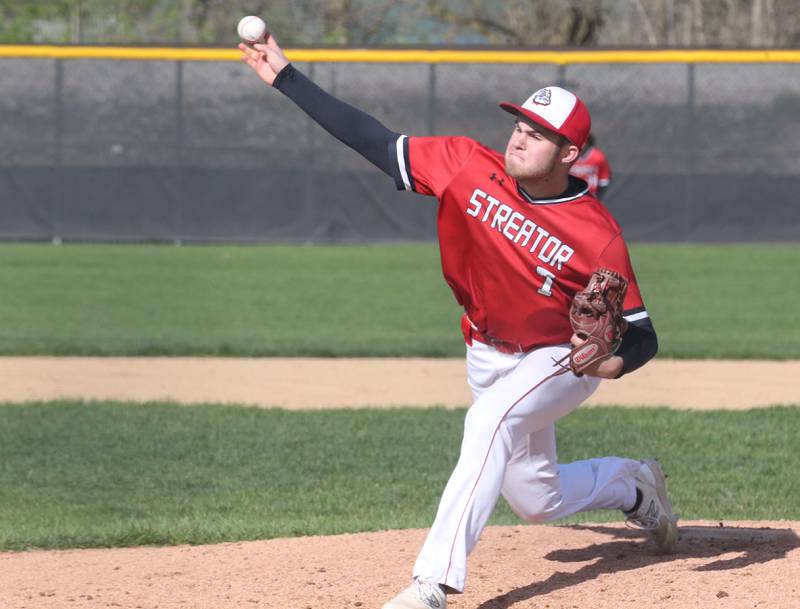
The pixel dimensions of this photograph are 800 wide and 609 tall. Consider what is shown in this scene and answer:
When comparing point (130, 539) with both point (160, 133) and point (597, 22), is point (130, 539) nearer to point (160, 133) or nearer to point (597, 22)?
point (160, 133)

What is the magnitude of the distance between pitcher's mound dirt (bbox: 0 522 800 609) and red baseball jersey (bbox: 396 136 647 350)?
0.81 m

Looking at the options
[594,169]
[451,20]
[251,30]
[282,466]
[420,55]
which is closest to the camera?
[251,30]

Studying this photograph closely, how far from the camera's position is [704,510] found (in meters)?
6.04

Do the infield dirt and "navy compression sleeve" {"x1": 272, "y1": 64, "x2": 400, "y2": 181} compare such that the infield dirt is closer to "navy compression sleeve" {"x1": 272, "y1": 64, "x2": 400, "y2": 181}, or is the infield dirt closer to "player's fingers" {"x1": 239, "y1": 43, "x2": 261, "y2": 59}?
"navy compression sleeve" {"x1": 272, "y1": 64, "x2": 400, "y2": 181}

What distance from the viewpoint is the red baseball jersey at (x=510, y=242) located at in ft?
13.3

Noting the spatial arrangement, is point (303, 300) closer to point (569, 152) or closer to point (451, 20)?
point (569, 152)

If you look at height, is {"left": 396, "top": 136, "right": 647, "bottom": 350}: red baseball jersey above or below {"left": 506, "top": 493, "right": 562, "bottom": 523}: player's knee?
above

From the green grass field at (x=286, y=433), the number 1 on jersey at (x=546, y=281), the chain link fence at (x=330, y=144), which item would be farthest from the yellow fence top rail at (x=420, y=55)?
the number 1 on jersey at (x=546, y=281)

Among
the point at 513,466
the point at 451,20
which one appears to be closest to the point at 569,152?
the point at 513,466

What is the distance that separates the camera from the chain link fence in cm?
1925

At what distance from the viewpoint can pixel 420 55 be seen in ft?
63.4

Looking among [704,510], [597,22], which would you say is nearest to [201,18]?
[597,22]

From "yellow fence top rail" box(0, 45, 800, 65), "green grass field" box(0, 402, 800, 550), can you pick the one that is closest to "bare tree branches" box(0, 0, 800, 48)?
"yellow fence top rail" box(0, 45, 800, 65)

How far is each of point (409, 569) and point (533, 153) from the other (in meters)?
1.47
